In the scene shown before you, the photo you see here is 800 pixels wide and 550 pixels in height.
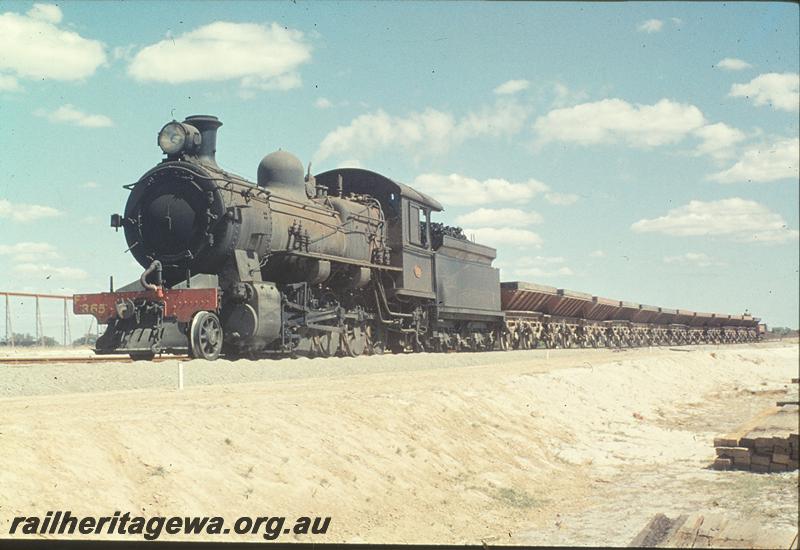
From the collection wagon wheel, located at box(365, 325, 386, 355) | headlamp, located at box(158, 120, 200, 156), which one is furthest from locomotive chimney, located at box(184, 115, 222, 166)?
wagon wheel, located at box(365, 325, 386, 355)

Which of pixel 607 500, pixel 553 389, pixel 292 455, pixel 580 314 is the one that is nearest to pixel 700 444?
pixel 553 389

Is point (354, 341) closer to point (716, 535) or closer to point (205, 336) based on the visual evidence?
point (205, 336)

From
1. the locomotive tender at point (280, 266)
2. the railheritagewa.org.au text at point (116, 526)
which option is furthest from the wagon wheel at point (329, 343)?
the railheritagewa.org.au text at point (116, 526)

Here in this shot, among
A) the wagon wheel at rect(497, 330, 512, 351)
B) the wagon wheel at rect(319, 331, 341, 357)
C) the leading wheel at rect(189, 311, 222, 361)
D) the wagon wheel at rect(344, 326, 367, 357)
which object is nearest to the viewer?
the leading wheel at rect(189, 311, 222, 361)

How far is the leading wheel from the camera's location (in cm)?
1330

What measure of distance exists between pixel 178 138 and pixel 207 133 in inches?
28.2

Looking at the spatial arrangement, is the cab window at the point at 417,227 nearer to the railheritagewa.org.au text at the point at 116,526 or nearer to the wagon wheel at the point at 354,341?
the wagon wheel at the point at 354,341

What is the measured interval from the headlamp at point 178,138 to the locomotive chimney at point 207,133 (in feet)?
0.84

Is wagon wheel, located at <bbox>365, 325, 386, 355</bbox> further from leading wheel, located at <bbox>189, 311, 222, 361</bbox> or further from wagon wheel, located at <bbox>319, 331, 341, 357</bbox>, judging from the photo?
leading wheel, located at <bbox>189, 311, 222, 361</bbox>

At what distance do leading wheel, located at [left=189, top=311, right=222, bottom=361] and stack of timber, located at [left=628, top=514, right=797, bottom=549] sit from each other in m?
9.22

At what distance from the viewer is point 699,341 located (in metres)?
52.7

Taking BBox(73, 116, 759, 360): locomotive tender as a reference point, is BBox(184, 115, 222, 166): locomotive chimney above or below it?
above

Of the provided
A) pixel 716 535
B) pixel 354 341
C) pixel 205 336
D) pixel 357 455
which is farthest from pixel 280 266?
pixel 716 535

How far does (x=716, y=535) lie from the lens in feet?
17.2
